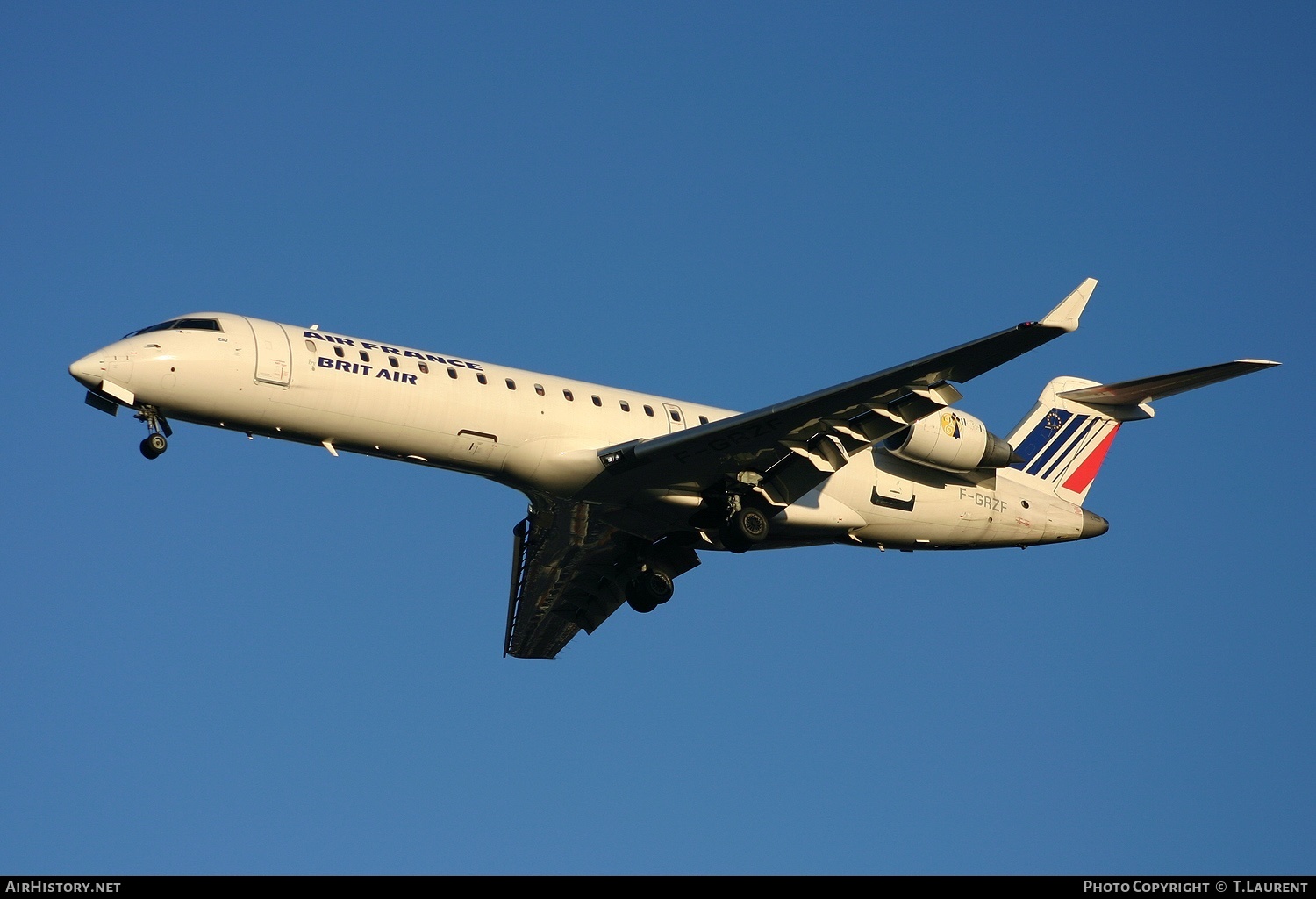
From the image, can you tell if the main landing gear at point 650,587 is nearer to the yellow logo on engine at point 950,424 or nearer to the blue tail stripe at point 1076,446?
the yellow logo on engine at point 950,424

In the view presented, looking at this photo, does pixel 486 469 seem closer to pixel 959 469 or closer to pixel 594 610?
pixel 594 610

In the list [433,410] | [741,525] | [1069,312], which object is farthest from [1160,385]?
[433,410]

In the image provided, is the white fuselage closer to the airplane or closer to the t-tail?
the airplane

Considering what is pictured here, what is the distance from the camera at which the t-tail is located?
2823 centimetres

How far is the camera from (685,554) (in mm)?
26688

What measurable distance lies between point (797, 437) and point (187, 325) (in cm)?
952

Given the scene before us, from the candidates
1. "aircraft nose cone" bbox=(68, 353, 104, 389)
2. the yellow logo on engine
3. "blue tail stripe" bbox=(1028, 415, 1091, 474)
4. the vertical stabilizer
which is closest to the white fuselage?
"aircraft nose cone" bbox=(68, 353, 104, 389)

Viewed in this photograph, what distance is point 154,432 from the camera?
21625mm

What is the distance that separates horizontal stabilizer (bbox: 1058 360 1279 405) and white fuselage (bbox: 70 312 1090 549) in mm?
4032

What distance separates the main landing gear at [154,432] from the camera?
2150cm

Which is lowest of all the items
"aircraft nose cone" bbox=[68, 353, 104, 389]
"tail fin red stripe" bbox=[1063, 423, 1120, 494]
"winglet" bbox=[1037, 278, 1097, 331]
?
"aircraft nose cone" bbox=[68, 353, 104, 389]

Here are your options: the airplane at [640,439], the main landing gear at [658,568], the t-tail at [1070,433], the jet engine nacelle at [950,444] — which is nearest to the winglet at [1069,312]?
the airplane at [640,439]

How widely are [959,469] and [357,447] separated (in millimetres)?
10256
